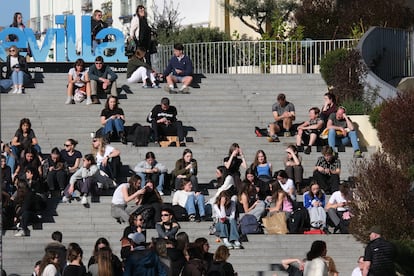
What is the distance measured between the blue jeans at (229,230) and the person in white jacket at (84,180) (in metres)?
3.07

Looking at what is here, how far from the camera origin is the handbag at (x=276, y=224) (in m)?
29.0

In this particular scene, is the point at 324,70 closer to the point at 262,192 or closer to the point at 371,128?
the point at 371,128

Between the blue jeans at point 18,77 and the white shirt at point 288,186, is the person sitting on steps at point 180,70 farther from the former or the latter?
the white shirt at point 288,186

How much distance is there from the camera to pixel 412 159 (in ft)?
105

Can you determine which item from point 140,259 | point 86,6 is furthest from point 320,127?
point 86,6

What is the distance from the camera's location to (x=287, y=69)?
4009 centimetres

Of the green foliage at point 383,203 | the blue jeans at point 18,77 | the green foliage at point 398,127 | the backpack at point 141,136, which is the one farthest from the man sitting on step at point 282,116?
the blue jeans at point 18,77

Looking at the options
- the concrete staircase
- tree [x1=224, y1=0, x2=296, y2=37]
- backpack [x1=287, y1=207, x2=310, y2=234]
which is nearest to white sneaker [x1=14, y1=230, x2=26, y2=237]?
the concrete staircase

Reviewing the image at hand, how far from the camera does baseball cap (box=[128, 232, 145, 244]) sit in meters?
25.9

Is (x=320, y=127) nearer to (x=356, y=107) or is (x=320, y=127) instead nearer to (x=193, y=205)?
(x=356, y=107)

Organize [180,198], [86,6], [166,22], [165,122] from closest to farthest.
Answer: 1. [180,198]
2. [165,122]
3. [166,22]
4. [86,6]

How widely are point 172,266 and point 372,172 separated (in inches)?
238

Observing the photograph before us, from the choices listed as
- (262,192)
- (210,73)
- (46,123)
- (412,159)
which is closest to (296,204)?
(262,192)

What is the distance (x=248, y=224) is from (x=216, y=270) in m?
5.66
